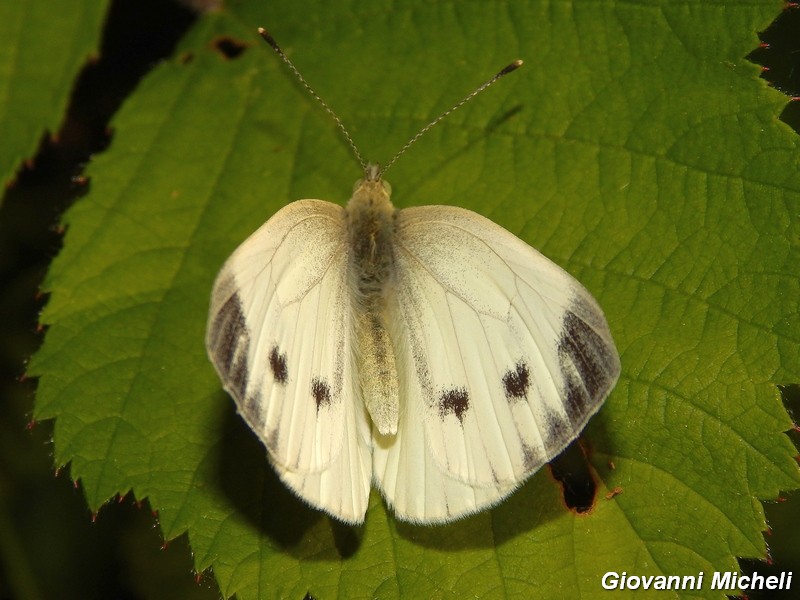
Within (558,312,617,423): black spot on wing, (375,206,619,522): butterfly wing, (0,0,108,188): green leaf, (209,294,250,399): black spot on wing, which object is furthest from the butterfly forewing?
(0,0,108,188): green leaf

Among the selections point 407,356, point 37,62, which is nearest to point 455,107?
point 407,356

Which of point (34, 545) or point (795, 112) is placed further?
point (34, 545)

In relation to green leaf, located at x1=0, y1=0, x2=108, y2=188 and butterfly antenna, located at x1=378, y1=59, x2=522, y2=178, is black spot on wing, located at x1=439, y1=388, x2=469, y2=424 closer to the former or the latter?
butterfly antenna, located at x1=378, y1=59, x2=522, y2=178

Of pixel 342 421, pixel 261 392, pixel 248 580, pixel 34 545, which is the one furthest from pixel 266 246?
pixel 34 545

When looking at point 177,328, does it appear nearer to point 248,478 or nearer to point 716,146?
point 248,478

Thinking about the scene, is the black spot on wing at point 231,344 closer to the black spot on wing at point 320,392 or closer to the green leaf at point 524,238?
the black spot on wing at point 320,392

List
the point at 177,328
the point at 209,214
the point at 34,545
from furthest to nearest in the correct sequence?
the point at 34,545, the point at 209,214, the point at 177,328

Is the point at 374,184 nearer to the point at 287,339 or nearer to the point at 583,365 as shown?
the point at 287,339
